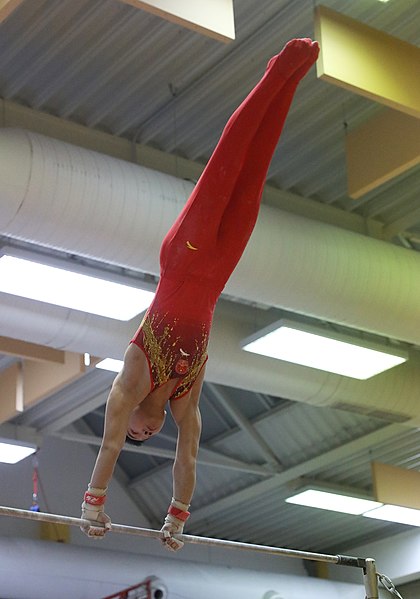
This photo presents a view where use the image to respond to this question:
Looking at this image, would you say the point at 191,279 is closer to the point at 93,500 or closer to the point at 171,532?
the point at 93,500

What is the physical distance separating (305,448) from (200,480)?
1.69 meters

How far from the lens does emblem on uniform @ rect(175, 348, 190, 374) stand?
5.08m

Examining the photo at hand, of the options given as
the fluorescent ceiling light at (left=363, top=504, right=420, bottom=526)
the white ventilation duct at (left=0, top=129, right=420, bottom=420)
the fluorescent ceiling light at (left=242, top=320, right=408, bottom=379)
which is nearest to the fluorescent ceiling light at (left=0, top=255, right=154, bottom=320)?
the white ventilation duct at (left=0, top=129, right=420, bottom=420)

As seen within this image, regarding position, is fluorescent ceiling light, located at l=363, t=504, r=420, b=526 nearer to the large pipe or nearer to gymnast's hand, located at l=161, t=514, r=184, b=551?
the large pipe

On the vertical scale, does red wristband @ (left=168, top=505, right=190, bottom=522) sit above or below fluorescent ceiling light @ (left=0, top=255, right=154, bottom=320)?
below

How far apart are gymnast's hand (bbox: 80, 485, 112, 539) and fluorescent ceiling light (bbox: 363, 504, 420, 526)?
7.56m

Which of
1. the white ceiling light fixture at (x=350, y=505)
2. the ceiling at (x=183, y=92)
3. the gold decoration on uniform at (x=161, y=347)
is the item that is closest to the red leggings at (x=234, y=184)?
the gold decoration on uniform at (x=161, y=347)

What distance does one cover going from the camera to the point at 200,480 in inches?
520

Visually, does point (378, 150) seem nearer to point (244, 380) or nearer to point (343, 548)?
point (244, 380)

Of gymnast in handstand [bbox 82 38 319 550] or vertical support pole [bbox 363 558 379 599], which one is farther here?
vertical support pole [bbox 363 558 379 599]

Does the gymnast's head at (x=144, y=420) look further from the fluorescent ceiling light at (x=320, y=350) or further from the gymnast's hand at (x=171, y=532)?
the fluorescent ceiling light at (x=320, y=350)

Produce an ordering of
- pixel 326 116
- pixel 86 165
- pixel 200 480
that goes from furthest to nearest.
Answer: pixel 200 480
pixel 326 116
pixel 86 165

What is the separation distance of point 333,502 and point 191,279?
7.88m

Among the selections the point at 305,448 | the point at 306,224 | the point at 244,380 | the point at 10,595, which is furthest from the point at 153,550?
the point at 306,224
